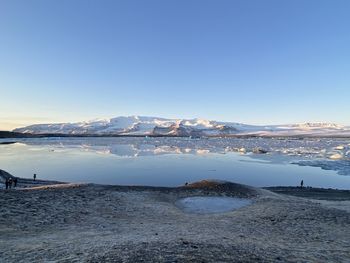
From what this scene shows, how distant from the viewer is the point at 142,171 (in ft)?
151

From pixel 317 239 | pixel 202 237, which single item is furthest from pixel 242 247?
pixel 317 239

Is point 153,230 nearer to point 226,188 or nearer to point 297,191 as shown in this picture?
point 226,188

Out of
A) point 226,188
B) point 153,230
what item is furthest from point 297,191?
point 153,230

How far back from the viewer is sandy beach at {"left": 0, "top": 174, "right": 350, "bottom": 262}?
9.68 meters

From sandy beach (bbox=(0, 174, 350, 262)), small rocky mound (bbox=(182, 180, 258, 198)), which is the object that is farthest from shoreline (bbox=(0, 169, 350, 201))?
sandy beach (bbox=(0, 174, 350, 262))

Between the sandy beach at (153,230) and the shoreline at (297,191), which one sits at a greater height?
the sandy beach at (153,230)

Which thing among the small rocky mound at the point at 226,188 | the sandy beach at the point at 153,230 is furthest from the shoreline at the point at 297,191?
the sandy beach at the point at 153,230

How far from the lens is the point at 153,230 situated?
1391 cm

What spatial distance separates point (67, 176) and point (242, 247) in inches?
1383

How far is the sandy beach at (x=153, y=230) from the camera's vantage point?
9.68 meters

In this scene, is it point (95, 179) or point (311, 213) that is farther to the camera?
point (95, 179)

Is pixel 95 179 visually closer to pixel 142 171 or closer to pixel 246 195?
pixel 142 171

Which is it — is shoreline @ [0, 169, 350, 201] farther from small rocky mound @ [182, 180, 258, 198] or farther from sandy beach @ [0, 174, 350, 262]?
sandy beach @ [0, 174, 350, 262]

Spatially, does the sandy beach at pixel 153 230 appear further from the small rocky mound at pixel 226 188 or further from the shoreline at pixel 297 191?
the shoreline at pixel 297 191
